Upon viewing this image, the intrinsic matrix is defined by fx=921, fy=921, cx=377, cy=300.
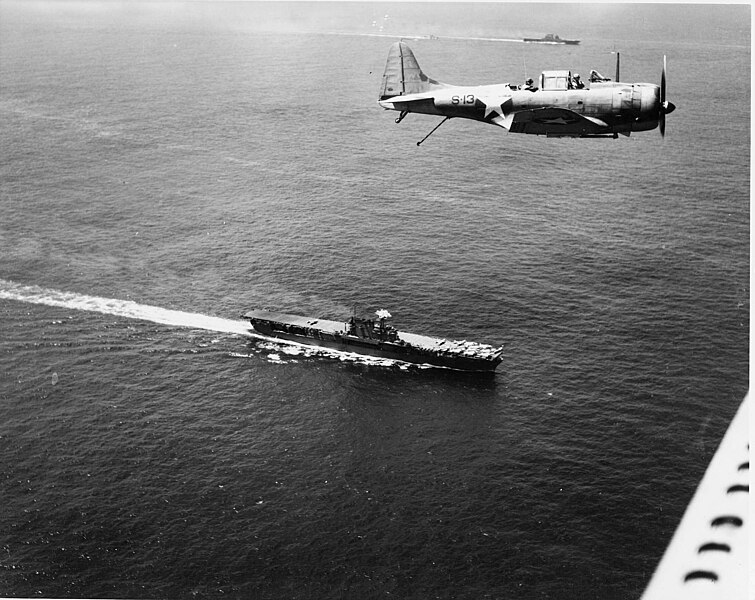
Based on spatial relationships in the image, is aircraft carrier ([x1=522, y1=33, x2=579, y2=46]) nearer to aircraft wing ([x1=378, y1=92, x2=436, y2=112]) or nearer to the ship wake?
the ship wake

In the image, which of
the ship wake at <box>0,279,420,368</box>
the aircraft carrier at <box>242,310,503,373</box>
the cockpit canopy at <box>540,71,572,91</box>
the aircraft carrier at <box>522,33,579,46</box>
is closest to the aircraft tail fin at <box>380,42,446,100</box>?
the cockpit canopy at <box>540,71,572,91</box>

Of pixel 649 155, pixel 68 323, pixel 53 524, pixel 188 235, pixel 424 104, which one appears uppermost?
pixel 424 104

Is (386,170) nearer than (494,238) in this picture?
No

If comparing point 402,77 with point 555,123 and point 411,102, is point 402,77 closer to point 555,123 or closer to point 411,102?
point 411,102

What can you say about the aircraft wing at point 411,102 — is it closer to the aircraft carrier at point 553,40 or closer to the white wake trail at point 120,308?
the white wake trail at point 120,308

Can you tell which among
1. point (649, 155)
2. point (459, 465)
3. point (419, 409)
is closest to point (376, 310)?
point (419, 409)

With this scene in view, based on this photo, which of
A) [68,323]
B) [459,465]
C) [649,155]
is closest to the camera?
[459,465]

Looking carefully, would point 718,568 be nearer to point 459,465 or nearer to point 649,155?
point 459,465
